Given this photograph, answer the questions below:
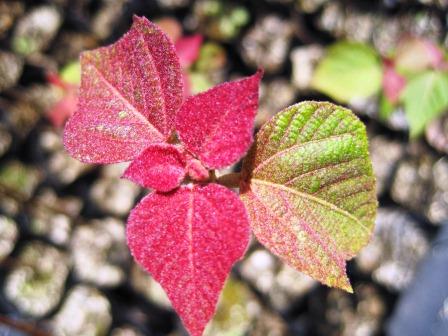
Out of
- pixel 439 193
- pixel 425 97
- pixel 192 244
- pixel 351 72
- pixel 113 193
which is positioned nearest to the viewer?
pixel 192 244

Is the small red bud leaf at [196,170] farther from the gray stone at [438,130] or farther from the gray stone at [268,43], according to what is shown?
the gray stone at [438,130]

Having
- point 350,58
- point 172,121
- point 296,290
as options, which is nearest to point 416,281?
point 296,290

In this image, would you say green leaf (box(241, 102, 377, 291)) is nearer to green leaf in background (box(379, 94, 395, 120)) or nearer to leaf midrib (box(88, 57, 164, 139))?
leaf midrib (box(88, 57, 164, 139))

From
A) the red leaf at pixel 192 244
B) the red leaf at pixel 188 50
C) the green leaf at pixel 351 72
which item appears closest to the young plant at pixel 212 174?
the red leaf at pixel 192 244

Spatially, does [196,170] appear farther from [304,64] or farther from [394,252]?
[394,252]

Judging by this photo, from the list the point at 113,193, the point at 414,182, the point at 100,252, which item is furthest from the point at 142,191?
the point at 414,182

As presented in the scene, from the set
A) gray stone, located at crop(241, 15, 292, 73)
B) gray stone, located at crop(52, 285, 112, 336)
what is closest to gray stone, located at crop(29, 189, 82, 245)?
gray stone, located at crop(52, 285, 112, 336)

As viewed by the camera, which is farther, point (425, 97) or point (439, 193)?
point (439, 193)
